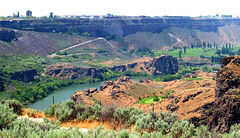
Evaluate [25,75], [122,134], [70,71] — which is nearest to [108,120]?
[122,134]

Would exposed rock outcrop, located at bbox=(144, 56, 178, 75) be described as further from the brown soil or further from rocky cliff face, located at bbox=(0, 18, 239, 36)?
rocky cliff face, located at bbox=(0, 18, 239, 36)

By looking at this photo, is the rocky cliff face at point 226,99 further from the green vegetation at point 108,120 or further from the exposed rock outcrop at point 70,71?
the exposed rock outcrop at point 70,71

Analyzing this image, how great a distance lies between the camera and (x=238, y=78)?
19.5 m

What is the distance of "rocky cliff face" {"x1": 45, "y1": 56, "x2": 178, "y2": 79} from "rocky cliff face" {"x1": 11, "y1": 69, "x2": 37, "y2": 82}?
6971 mm

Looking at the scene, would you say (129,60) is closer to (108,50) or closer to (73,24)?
(108,50)

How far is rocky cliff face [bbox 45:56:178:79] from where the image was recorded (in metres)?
90.3

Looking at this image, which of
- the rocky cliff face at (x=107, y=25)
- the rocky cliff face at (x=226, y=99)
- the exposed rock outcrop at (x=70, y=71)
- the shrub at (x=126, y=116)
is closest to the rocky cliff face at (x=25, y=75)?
the exposed rock outcrop at (x=70, y=71)

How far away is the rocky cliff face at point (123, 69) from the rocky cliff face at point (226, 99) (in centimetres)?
7188

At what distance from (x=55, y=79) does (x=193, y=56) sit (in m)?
65.4

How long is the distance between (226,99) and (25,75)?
69201 millimetres

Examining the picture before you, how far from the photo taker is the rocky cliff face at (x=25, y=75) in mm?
76031

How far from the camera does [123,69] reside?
105 m

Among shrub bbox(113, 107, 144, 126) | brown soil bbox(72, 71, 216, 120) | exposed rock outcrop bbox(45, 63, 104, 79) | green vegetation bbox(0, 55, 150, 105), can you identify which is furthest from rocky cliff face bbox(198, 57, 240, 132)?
exposed rock outcrop bbox(45, 63, 104, 79)

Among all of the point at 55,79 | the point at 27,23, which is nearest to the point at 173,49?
the point at 27,23
